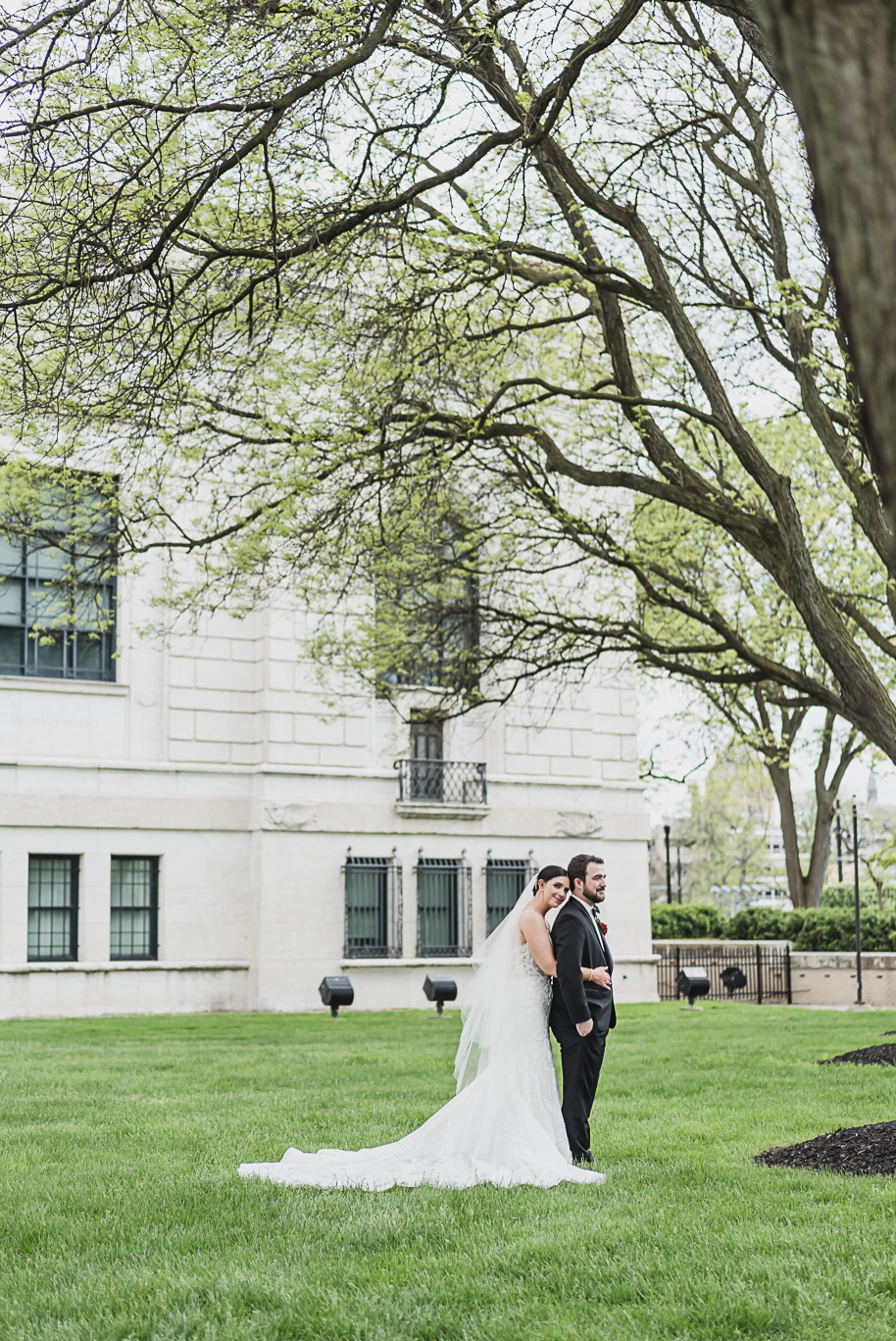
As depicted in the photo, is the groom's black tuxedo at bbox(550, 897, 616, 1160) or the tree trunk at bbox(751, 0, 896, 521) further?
the groom's black tuxedo at bbox(550, 897, 616, 1160)

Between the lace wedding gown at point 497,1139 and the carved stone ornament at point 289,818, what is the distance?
17.3 meters

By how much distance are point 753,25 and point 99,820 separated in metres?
19.5

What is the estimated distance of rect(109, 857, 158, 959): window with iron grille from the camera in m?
25.8

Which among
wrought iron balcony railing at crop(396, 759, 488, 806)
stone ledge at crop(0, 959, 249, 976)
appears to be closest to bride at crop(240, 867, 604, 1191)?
stone ledge at crop(0, 959, 249, 976)

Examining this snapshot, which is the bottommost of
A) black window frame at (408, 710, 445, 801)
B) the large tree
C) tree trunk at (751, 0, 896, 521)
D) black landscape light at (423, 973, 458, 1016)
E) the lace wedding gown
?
black landscape light at (423, 973, 458, 1016)

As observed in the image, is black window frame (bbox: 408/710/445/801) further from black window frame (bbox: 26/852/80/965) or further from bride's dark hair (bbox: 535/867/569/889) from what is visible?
bride's dark hair (bbox: 535/867/569/889)

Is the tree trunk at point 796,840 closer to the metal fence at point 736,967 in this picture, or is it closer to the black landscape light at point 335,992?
the metal fence at point 736,967

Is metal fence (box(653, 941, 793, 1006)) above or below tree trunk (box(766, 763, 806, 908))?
below

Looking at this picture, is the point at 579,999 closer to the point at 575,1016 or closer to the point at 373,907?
the point at 575,1016

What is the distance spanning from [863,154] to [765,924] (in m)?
33.8

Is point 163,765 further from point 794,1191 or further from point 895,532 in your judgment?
point 895,532

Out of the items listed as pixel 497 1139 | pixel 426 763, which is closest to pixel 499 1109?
pixel 497 1139

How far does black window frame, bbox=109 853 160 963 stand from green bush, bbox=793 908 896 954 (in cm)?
1580

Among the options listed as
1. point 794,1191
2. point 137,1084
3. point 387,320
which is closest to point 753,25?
point 387,320
